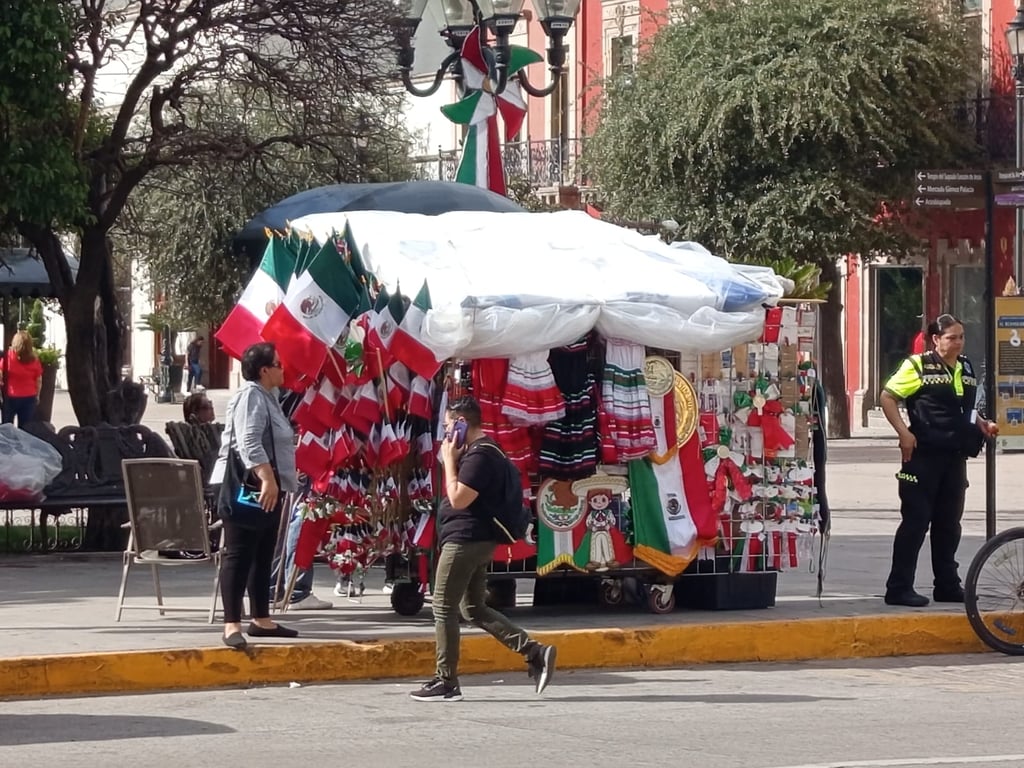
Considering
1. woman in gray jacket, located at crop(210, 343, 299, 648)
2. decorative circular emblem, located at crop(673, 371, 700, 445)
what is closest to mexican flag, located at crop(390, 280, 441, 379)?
woman in gray jacket, located at crop(210, 343, 299, 648)

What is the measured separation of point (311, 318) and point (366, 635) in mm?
1768

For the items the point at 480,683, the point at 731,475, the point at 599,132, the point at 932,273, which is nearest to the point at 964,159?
the point at 932,273

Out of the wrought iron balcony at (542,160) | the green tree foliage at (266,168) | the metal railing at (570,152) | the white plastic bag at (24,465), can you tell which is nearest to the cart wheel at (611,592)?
the green tree foliage at (266,168)

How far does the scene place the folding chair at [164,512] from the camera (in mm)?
11578

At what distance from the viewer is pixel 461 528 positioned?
381 inches

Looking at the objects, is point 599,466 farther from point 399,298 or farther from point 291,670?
point 291,670

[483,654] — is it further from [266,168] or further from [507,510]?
[266,168]

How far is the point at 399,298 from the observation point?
1151 cm

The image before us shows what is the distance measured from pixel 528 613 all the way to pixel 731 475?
1.45 metres

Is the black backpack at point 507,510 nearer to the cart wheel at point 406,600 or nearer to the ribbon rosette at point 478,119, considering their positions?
the cart wheel at point 406,600

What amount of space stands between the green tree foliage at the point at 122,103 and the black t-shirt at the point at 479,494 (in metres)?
6.26

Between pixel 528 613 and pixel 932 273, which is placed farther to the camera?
pixel 932 273

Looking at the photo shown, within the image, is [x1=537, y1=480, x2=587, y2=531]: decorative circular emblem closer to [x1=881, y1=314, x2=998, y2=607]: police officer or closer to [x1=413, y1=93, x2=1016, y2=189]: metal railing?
[x1=881, y1=314, x2=998, y2=607]: police officer

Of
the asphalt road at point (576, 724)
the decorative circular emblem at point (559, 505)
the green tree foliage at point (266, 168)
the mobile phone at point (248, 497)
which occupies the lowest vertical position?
the asphalt road at point (576, 724)
